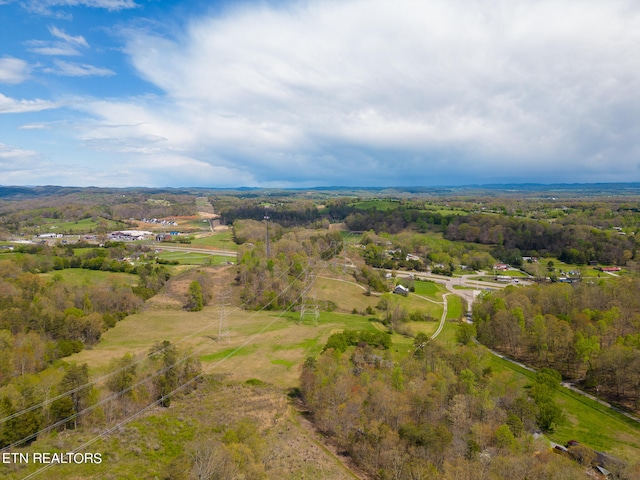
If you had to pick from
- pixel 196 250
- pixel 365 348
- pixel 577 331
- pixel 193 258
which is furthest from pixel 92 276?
pixel 577 331

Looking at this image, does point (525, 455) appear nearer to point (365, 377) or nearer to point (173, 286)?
point (365, 377)

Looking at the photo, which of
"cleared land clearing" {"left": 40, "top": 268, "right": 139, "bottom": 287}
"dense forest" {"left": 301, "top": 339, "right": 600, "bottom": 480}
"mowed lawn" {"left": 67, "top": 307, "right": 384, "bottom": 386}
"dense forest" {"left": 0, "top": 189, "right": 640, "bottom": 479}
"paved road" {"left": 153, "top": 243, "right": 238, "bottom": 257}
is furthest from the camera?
"paved road" {"left": 153, "top": 243, "right": 238, "bottom": 257}

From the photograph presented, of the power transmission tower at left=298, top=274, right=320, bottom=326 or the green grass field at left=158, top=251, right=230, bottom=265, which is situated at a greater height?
the green grass field at left=158, top=251, right=230, bottom=265

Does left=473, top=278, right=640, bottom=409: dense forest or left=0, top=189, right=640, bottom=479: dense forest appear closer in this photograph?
left=0, top=189, right=640, bottom=479: dense forest

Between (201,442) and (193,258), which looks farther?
(193,258)

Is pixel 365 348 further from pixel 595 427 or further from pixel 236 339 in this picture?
pixel 595 427

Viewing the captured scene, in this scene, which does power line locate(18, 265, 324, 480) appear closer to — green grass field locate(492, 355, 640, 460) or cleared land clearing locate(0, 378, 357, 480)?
cleared land clearing locate(0, 378, 357, 480)

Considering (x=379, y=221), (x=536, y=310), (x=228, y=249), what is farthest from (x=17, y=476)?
(x=379, y=221)

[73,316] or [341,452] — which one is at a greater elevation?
[73,316]

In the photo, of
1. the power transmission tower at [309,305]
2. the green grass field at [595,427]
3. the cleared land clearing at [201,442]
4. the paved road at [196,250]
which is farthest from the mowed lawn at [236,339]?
the paved road at [196,250]

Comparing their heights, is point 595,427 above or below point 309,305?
below

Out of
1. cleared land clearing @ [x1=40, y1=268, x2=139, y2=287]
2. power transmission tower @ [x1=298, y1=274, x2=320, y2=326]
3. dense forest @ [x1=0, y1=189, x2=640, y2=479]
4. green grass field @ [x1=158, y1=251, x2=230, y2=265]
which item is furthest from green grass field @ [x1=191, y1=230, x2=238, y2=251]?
power transmission tower @ [x1=298, y1=274, x2=320, y2=326]
